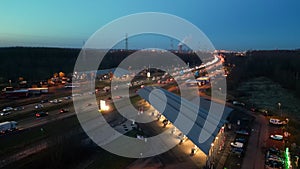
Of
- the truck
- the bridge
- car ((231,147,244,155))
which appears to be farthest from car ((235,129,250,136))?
the truck

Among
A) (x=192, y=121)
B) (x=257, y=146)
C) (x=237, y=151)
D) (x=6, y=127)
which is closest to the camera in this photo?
(x=237, y=151)

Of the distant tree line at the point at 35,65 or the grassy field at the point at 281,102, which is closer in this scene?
the grassy field at the point at 281,102

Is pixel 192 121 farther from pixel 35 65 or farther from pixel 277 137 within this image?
pixel 35 65

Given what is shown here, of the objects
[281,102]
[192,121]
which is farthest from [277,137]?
[281,102]

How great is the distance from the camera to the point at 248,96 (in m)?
29.9

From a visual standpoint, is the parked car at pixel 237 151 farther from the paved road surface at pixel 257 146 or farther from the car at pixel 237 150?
A: the paved road surface at pixel 257 146

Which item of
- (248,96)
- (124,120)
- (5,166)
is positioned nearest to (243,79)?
(248,96)

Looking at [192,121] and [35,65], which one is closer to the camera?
[192,121]

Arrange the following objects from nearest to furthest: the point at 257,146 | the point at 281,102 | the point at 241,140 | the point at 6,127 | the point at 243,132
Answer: the point at 257,146 < the point at 241,140 < the point at 6,127 < the point at 243,132 < the point at 281,102

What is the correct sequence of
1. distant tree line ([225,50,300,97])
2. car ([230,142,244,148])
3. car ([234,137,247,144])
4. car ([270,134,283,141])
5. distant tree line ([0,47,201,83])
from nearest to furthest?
car ([230,142,244,148])
car ([234,137,247,144])
car ([270,134,283,141])
distant tree line ([225,50,300,97])
distant tree line ([0,47,201,83])

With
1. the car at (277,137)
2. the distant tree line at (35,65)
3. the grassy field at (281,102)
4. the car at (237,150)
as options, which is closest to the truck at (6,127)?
the car at (237,150)

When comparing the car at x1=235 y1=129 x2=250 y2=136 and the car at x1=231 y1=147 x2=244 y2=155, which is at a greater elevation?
the car at x1=235 y1=129 x2=250 y2=136

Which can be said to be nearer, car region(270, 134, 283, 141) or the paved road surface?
the paved road surface

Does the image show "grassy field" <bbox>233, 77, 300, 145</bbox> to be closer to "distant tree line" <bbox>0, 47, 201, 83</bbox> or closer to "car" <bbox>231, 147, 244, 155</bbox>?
"car" <bbox>231, 147, 244, 155</bbox>
